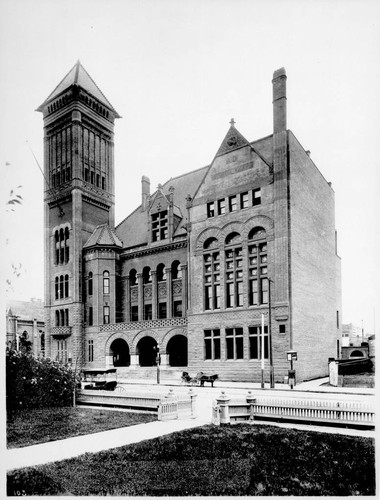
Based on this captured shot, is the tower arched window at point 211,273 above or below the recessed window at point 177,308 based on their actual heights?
above

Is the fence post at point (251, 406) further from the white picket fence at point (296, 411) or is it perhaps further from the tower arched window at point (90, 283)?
the tower arched window at point (90, 283)

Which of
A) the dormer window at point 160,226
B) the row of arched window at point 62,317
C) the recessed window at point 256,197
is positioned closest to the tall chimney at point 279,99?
the recessed window at point 256,197

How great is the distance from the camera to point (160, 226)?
4197cm

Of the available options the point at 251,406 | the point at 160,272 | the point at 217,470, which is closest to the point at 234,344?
the point at 160,272

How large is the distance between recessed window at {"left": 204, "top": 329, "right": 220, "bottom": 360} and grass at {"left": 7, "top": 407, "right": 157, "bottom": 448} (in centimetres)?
1615

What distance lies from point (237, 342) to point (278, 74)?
19.1 meters

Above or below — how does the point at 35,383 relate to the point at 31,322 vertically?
above

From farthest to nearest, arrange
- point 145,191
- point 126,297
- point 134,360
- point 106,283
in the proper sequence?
1. point 145,191
2. point 126,297
3. point 106,283
4. point 134,360

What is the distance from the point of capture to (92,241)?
4469 cm

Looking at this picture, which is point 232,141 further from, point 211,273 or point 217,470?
point 217,470

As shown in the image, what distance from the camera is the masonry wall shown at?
1230 inches

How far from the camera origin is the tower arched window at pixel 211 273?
34.3 m

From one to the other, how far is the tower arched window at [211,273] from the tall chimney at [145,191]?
14677 millimetres

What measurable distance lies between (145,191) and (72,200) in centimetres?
820
